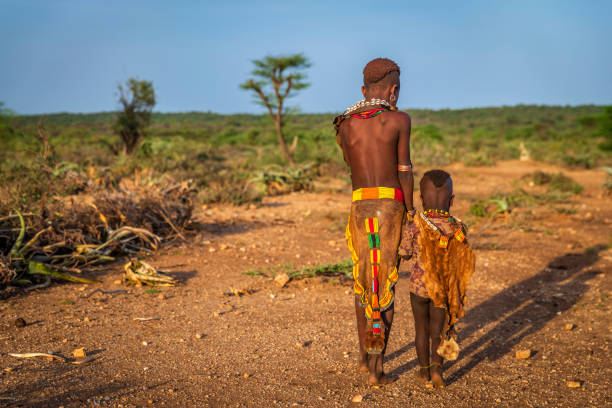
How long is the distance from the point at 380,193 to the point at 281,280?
2238 mm

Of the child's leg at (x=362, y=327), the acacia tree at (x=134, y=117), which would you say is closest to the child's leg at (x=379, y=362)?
the child's leg at (x=362, y=327)

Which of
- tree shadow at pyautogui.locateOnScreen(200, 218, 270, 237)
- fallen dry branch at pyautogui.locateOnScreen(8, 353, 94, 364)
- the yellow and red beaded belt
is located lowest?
tree shadow at pyautogui.locateOnScreen(200, 218, 270, 237)

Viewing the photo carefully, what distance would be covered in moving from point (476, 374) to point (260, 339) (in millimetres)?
1368

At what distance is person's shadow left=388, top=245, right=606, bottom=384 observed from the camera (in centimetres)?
327

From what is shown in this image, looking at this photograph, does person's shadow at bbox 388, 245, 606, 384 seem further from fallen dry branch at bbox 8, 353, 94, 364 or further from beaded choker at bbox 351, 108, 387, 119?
fallen dry branch at bbox 8, 353, 94, 364

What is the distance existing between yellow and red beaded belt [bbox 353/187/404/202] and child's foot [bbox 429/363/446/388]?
2.94 ft

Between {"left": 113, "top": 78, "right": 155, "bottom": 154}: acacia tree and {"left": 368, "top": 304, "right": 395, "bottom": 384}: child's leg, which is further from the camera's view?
{"left": 113, "top": 78, "right": 155, "bottom": 154}: acacia tree

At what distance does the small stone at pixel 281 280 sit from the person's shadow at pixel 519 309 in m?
1.55

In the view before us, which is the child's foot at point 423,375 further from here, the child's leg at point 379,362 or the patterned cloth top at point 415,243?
the patterned cloth top at point 415,243

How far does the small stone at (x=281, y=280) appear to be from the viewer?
183 inches

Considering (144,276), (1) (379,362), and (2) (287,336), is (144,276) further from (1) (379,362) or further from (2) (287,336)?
(1) (379,362)

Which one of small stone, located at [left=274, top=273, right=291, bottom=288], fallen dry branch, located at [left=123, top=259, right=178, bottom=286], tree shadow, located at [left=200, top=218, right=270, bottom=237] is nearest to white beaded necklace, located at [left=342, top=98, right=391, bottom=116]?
small stone, located at [left=274, top=273, right=291, bottom=288]

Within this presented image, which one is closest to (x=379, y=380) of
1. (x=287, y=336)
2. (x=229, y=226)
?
(x=287, y=336)

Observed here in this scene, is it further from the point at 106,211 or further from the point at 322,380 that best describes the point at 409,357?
the point at 106,211
